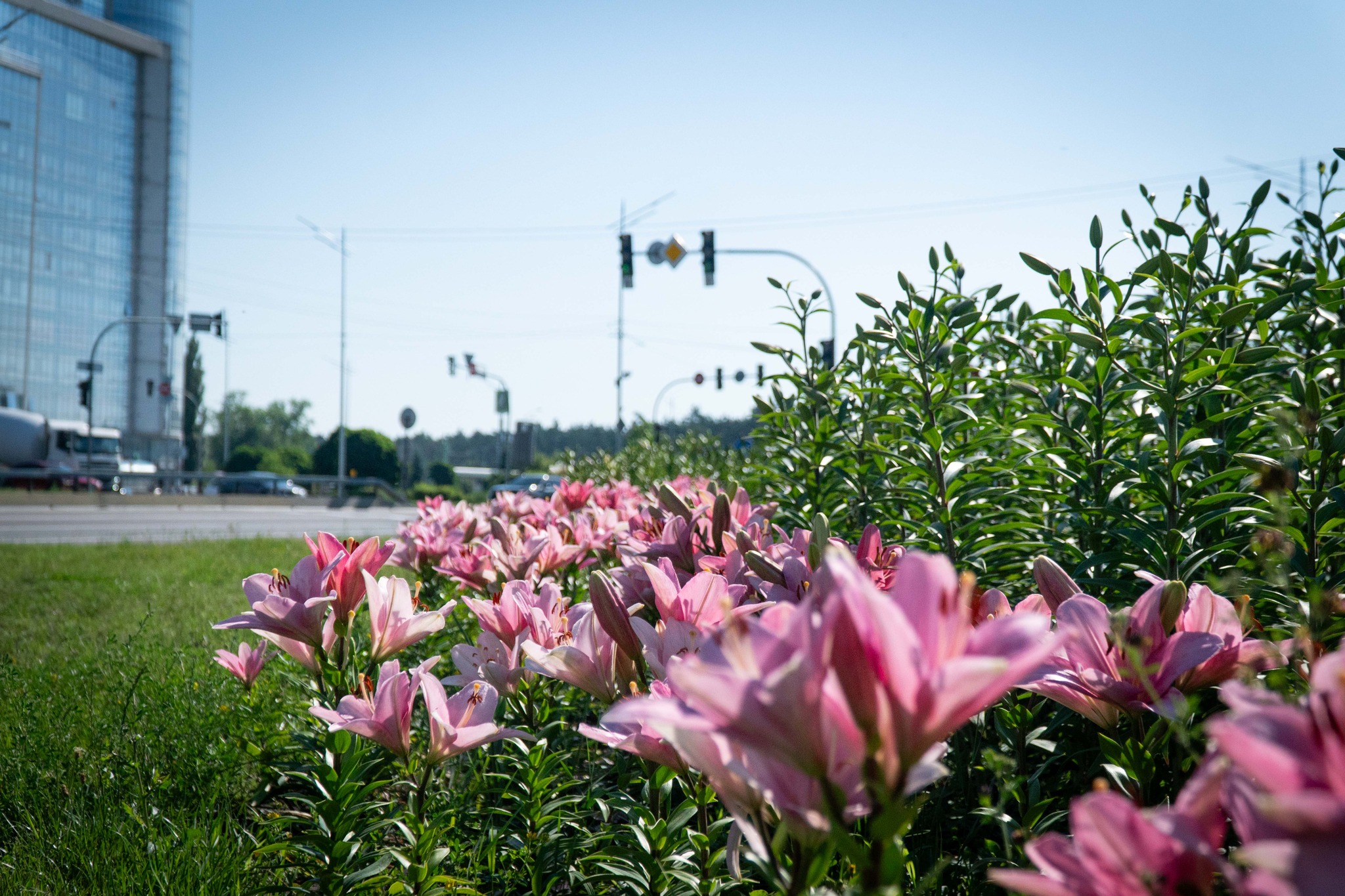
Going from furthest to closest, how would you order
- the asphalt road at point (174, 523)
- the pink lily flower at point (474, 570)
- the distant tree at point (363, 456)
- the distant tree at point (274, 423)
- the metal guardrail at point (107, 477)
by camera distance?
the distant tree at point (274, 423)
the distant tree at point (363, 456)
the metal guardrail at point (107, 477)
the asphalt road at point (174, 523)
the pink lily flower at point (474, 570)

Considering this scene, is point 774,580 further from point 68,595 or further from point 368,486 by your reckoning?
point 368,486

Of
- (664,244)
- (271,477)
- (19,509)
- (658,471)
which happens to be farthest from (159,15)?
(658,471)

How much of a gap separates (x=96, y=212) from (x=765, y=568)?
95.5 meters

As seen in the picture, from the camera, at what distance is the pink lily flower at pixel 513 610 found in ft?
5.92

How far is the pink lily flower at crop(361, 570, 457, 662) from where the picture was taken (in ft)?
5.96

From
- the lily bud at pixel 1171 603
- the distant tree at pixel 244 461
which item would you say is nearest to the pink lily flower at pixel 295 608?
the lily bud at pixel 1171 603

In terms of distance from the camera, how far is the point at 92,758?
2.71 meters

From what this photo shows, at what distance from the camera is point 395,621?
184 centimetres

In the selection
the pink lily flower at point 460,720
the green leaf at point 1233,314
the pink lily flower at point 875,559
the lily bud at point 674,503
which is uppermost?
the green leaf at point 1233,314

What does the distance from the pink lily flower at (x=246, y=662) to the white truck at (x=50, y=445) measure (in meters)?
35.6

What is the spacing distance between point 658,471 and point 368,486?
33304 mm

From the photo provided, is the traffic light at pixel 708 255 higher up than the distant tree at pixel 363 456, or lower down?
higher up

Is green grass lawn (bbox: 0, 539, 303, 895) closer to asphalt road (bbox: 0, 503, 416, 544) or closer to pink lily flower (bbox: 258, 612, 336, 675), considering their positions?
pink lily flower (bbox: 258, 612, 336, 675)

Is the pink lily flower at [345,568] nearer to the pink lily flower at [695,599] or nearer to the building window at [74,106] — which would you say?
the pink lily flower at [695,599]
